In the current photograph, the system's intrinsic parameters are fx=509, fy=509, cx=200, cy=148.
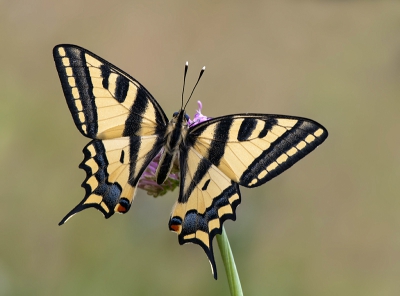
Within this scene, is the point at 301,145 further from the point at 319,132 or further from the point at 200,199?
the point at 200,199

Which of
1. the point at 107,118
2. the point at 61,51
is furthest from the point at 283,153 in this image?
the point at 61,51

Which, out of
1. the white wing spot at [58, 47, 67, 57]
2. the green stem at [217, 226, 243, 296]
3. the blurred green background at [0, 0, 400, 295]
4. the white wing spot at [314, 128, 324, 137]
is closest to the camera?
the green stem at [217, 226, 243, 296]

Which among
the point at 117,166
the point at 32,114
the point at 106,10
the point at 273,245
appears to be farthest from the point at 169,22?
the point at 117,166

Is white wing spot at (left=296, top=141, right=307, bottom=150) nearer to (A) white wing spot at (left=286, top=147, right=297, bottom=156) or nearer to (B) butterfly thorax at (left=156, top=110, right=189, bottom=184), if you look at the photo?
(A) white wing spot at (left=286, top=147, right=297, bottom=156)

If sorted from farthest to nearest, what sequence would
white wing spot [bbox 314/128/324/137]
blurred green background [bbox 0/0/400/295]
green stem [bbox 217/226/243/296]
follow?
blurred green background [bbox 0/0/400/295]
white wing spot [bbox 314/128/324/137]
green stem [bbox 217/226/243/296]

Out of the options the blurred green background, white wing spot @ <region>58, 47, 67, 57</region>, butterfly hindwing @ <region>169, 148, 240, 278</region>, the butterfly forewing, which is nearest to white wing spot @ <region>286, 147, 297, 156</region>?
butterfly hindwing @ <region>169, 148, 240, 278</region>

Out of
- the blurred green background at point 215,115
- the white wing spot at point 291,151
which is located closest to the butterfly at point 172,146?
the white wing spot at point 291,151

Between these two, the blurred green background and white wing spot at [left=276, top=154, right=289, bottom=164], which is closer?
white wing spot at [left=276, top=154, right=289, bottom=164]
